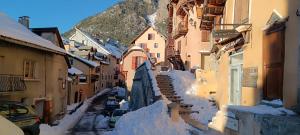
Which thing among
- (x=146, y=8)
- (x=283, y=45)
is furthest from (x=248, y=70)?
(x=146, y=8)

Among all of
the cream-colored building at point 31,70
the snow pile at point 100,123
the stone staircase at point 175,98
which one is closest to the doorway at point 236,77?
the stone staircase at point 175,98

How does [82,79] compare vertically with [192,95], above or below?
above

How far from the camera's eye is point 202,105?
2053 cm

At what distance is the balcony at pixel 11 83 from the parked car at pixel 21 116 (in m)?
4.55

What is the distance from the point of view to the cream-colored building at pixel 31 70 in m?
19.0

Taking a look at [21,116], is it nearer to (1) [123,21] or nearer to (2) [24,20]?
(2) [24,20]

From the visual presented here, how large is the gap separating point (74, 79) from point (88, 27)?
3802 inches

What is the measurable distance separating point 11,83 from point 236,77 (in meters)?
11.7

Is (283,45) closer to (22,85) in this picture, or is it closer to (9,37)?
(9,37)

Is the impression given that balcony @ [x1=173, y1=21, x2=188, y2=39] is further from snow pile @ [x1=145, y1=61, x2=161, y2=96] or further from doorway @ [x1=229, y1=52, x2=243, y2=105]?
doorway @ [x1=229, y1=52, x2=243, y2=105]

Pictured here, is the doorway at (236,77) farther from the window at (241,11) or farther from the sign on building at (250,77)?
the window at (241,11)

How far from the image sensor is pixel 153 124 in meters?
16.6

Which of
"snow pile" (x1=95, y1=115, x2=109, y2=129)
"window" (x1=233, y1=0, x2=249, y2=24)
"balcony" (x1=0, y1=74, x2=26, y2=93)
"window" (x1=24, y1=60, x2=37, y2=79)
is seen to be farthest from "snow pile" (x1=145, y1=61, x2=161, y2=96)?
"window" (x1=233, y1=0, x2=249, y2=24)

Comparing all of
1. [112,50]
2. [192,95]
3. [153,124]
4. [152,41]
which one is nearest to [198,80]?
[192,95]
